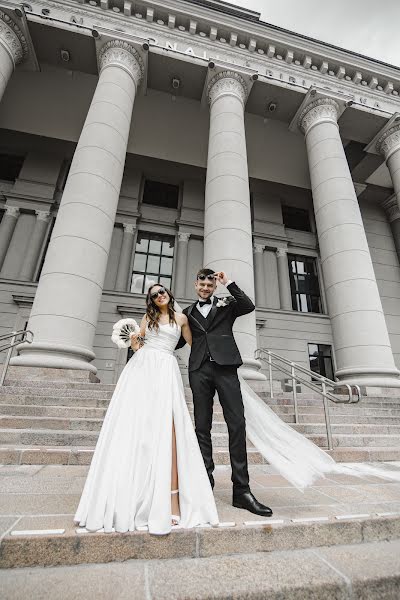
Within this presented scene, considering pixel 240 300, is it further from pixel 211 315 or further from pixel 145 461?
pixel 145 461

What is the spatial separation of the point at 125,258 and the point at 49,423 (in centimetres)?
1124

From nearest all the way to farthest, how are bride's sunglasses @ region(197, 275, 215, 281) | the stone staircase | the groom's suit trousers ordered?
1. the groom's suit trousers
2. bride's sunglasses @ region(197, 275, 215, 281)
3. the stone staircase

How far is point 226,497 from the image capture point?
2.66m

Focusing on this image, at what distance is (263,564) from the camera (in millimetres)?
1711

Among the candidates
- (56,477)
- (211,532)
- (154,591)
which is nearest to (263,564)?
(211,532)

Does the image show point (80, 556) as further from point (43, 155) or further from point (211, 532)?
point (43, 155)

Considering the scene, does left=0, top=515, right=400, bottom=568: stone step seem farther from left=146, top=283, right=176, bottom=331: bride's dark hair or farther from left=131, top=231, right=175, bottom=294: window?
left=131, top=231, right=175, bottom=294: window

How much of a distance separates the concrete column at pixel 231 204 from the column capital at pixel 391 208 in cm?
1242

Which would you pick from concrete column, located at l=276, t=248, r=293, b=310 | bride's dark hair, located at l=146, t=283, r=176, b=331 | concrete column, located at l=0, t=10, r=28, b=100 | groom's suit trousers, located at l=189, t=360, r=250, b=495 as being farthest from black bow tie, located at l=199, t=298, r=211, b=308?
concrete column, located at l=276, t=248, r=293, b=310

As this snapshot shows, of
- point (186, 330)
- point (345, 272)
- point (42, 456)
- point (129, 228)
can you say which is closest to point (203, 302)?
point (186, 330)

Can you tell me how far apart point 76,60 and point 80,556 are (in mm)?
14842

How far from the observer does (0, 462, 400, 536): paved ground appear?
204 cm

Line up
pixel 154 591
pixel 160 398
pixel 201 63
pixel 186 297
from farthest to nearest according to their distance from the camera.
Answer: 1. pixel 186 297
2. pixel 201 63
3. pixel 160 398
4. pixel 154 591

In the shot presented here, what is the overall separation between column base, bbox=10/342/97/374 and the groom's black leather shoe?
495 cm
